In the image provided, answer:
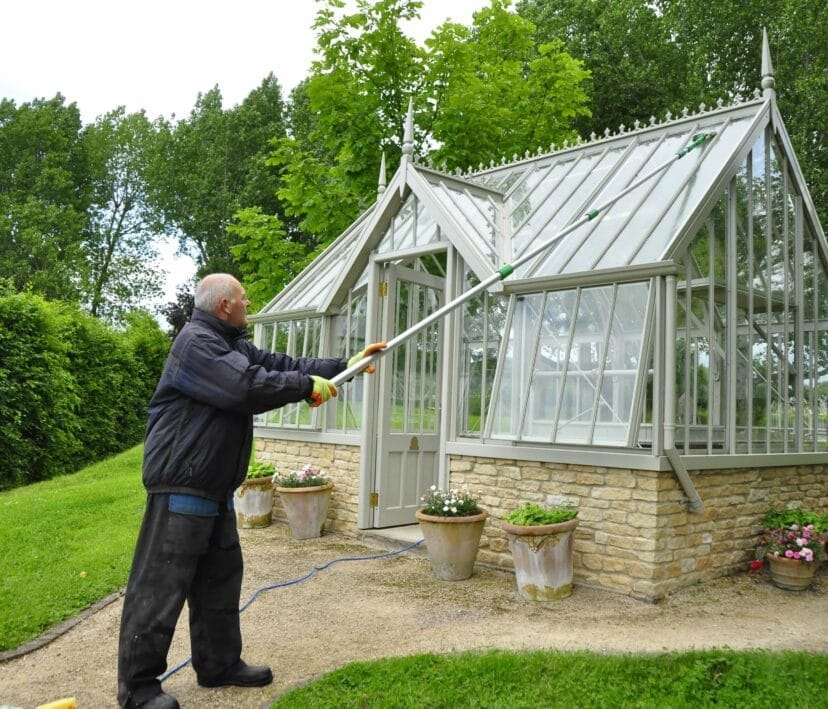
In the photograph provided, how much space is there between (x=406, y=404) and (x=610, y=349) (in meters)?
2.85

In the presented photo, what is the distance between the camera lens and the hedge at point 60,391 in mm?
11445

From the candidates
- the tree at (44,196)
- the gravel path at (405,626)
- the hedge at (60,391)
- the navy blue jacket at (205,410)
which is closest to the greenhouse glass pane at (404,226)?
the gravel path at (405,626)

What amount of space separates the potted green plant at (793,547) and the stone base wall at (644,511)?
161mm

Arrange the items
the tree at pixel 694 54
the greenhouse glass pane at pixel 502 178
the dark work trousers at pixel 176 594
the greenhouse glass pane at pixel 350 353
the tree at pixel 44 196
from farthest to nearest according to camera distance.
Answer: the tree at pixel 44 196 → the tree at pixel 694 54 → the greenhouse glass pane at pixel 502 178 → the greenhouse glass pane at pixel 350 353 → the dark work trousers at pixel 176 594

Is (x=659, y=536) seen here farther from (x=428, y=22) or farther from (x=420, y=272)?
(x=428, y=22)

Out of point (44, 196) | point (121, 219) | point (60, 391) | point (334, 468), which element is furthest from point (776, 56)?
point (44, 196)

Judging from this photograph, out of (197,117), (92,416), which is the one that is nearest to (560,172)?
(92,416)

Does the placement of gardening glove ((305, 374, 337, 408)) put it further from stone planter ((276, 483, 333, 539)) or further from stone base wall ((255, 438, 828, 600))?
stone planter ((276, 483, 333, 539))

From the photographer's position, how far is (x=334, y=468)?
815 cm

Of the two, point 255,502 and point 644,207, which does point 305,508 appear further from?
point 644,207

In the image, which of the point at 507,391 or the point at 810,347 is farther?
the point at 810,347

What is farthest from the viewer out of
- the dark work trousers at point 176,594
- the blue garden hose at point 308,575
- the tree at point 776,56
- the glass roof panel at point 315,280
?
the tree at point 776,56

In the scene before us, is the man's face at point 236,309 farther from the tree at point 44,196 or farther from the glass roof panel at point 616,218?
the tree at point 44,196

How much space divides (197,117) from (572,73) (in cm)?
2048
